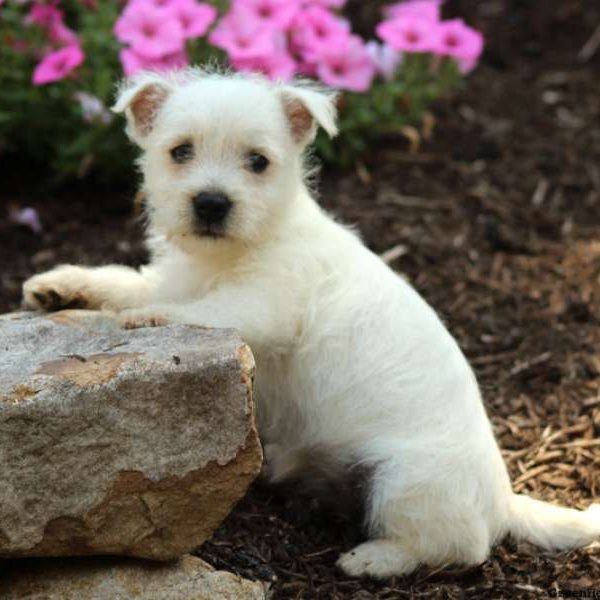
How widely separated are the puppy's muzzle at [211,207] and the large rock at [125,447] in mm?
859

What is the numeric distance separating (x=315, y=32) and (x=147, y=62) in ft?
4.40

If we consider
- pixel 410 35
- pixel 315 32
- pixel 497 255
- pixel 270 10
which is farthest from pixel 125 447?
pixel 410 35

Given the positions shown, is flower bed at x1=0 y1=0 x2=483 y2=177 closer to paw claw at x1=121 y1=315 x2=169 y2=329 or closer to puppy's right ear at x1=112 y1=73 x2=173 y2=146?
puppy's right ear at x1=112 y1=73 x2=173 y2=146

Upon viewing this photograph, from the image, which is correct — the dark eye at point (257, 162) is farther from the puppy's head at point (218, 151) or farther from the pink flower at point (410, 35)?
the pink flower at point (410, 35)

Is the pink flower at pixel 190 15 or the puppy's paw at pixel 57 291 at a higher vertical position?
the pink flower at pixel 190 15

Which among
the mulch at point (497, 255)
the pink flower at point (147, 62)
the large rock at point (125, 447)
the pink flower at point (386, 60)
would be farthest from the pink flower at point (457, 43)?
the large rock at point (125, 447)

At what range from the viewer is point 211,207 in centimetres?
449

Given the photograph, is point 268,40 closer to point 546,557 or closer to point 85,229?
point 85,229

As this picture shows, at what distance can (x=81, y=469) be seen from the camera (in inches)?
140

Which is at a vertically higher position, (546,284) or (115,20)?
(115,20)

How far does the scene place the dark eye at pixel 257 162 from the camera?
4664mm

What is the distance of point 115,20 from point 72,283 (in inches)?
125

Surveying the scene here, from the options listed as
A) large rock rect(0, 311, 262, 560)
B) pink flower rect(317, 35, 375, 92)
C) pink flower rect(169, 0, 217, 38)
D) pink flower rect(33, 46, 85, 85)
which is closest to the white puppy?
large rock rect(0, 311, 262, 560)

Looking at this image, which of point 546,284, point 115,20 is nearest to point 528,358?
point 546,284
